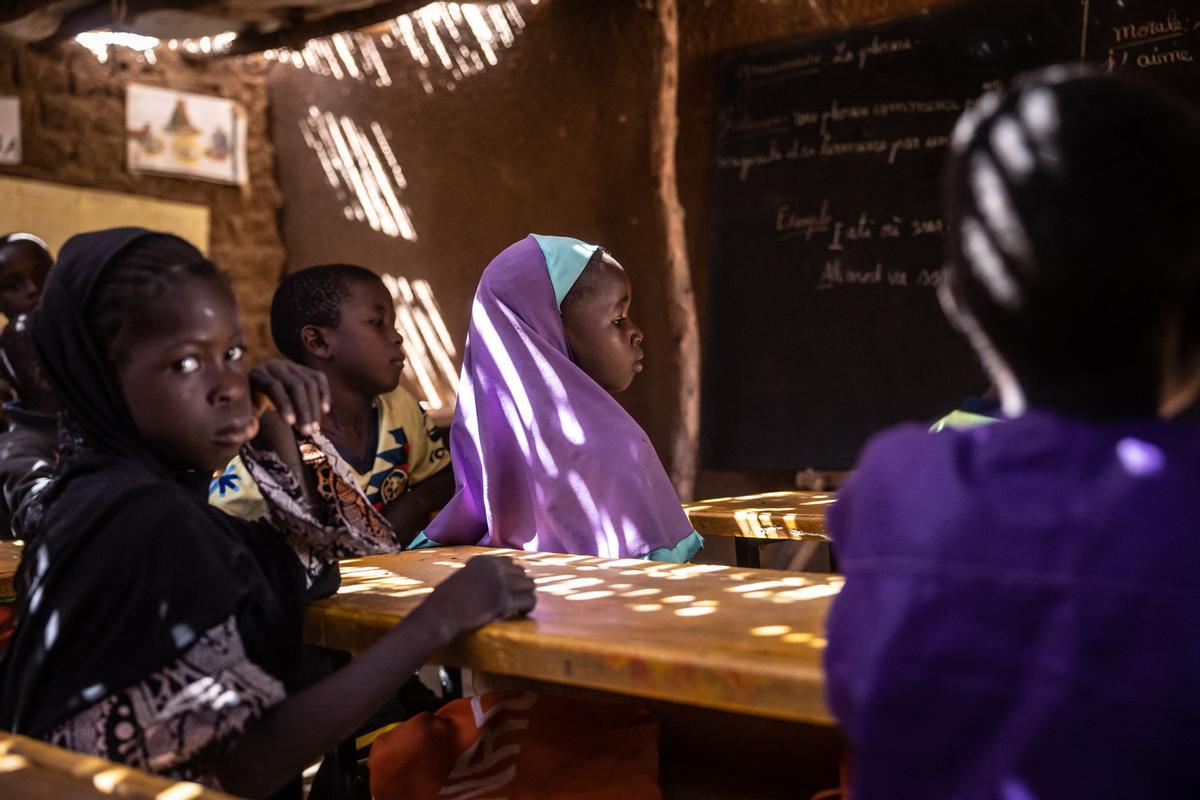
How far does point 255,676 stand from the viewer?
1386 millimetres

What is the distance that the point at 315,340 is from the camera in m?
3.18

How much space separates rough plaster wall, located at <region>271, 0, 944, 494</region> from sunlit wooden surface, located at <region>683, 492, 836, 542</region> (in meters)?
2.00

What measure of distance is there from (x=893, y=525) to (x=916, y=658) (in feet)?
0.35

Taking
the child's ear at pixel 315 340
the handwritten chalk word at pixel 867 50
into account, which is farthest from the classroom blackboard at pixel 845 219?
the child's ear at pixel 315 340

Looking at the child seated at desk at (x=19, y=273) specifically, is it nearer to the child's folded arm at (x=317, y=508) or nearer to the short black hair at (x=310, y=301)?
the short black hair at (x=310, y=301)

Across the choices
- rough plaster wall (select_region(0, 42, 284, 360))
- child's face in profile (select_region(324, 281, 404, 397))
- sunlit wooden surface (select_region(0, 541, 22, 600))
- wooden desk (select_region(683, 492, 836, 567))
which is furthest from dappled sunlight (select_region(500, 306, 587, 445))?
rough plaster wall (select_region(0, 42, 284, 360))

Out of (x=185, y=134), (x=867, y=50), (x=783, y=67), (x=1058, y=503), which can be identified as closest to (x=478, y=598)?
(x=1058, y=503)

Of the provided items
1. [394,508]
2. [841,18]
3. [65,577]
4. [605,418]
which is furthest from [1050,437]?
[841,18]

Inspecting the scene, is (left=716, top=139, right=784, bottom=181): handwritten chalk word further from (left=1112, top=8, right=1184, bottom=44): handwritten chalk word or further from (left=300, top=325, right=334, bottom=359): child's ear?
(left=300, top=325, right=334, bottom=359): child's ear

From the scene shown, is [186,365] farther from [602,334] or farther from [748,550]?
[748,550]

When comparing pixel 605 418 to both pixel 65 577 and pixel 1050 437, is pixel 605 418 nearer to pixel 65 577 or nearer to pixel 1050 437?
pixel 65 577

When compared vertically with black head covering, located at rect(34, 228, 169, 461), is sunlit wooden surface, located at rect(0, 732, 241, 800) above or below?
below

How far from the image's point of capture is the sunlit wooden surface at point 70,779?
1054mm

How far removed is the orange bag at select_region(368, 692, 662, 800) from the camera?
1909 mm
